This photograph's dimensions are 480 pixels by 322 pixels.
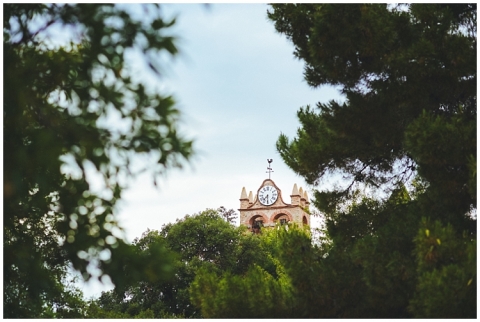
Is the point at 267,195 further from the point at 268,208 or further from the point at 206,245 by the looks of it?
the point at 206,245

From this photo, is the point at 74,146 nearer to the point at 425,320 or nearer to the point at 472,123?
the point at 425,320

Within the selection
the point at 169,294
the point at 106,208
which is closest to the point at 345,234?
the point at 106,208

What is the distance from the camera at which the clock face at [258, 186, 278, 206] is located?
55125 millimetres

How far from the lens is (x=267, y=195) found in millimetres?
55719

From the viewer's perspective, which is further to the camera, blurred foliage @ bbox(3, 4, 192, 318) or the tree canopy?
the tree canopy

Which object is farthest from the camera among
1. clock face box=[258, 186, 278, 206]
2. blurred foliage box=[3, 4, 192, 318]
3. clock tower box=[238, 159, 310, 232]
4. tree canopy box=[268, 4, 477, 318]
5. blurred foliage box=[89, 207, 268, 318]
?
clock face box=[258, 186, 278, 206]

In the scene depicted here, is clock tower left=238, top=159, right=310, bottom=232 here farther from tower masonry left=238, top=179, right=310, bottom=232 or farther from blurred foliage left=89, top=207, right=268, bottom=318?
blurred foliage left=89, top=207, right=268, bottom=318

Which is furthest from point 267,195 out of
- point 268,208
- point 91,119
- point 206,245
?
point 91,119

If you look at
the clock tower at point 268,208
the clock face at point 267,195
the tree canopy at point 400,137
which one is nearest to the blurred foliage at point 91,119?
the tree canopy at point 400,137

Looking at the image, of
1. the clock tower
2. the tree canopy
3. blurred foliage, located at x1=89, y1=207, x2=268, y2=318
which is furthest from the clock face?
the tree canopy

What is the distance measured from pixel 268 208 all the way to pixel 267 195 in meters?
1.43

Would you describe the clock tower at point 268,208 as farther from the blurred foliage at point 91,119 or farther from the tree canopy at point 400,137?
the blurred foliage at point 91,119

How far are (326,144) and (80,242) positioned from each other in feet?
15.7

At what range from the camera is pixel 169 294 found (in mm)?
26094
